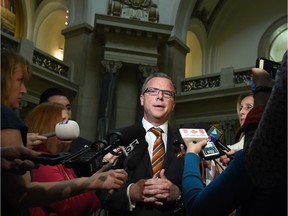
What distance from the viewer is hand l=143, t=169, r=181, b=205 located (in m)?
1.94

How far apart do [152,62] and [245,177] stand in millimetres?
10193

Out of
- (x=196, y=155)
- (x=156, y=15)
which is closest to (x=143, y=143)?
(x=196, y=155)

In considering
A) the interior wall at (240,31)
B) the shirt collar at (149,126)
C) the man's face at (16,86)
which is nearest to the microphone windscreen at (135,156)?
the shirt collar at (149,126)

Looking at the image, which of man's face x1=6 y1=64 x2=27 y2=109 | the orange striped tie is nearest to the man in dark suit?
the orange striped tie

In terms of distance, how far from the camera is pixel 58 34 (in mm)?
17594

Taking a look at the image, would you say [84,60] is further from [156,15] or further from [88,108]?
[156,15]

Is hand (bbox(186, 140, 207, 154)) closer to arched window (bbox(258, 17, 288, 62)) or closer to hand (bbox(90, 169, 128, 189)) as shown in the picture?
hand (bbox(90, 169, 128, 189))

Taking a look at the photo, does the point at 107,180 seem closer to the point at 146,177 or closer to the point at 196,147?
the point at 196,147

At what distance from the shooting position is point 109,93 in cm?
1101

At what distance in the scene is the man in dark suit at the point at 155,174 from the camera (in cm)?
197

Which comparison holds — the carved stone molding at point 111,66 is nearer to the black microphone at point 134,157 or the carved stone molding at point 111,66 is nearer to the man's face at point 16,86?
the black microphone at point 134,157

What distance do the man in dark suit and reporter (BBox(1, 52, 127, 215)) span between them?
0.44 m

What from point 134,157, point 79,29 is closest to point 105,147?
point 134,157

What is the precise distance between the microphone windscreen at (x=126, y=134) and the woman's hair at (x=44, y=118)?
1.62 feet
